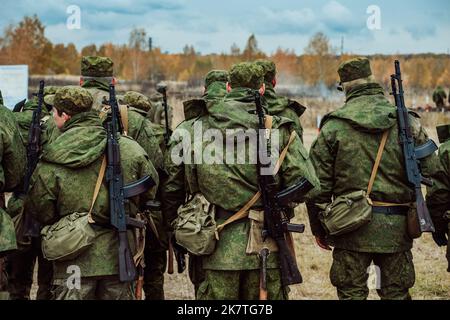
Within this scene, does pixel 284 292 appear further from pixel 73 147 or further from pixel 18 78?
pixel 18 78

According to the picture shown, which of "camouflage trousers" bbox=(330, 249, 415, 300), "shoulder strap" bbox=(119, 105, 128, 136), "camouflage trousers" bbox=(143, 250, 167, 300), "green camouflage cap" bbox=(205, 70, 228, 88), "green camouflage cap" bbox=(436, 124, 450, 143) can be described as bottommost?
"camouflage trousers" bbox=(143, 250, 167, 300)

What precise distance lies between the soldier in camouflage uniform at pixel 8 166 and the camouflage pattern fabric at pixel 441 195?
347 cm

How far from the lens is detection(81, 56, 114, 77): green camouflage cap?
6719 mm

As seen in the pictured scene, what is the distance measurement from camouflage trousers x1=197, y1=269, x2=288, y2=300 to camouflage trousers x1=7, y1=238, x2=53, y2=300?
2.14 m

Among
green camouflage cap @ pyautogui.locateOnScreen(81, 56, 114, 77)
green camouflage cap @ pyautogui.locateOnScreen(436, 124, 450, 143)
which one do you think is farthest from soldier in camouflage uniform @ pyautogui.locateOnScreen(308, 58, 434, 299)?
green camouflage cap @ pyautogui.locateOnScreen(81, 56, 114, 77)

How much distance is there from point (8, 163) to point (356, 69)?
2.92 m

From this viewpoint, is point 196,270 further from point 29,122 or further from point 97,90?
point 29,122

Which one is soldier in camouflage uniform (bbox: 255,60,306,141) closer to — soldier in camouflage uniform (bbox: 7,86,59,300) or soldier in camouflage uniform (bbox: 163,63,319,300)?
soldier in camouflage uniform (bbox: 163,63,319,300)

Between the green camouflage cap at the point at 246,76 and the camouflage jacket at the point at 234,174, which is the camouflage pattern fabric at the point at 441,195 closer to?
the camouflage jacket at the point at 234,174

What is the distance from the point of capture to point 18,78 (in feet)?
40.2

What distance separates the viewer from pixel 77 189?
5004 mm

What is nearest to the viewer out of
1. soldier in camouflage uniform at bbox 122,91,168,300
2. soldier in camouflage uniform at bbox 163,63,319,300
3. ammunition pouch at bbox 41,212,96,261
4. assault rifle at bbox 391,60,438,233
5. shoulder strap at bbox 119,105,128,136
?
ammunition pouch at bbox 41,212,96,261

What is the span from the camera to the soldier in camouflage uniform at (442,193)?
630 centimetres
